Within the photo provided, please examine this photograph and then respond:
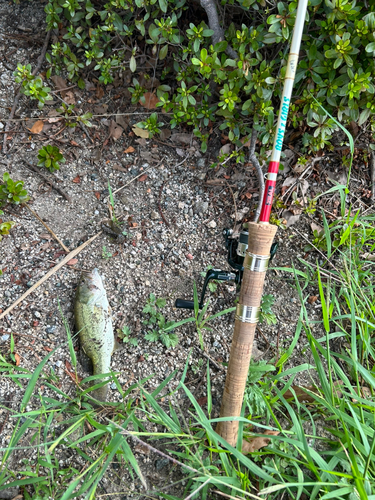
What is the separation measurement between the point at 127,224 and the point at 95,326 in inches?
30.6

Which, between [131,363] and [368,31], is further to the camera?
[131,363]

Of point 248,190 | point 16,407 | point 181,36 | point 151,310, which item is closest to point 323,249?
point 248,190

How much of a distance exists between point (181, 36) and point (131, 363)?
2254mm

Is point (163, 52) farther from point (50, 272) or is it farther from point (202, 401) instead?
point (202, 401)

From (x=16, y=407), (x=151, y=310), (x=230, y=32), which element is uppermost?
(x=230, y=32)

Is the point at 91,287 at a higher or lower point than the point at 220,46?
lower

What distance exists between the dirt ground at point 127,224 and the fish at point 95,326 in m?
0.09

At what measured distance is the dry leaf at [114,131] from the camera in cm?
268

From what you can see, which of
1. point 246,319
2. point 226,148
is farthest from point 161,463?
point 226,148

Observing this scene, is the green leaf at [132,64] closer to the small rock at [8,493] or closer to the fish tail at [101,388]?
the fish tail at [101,388]

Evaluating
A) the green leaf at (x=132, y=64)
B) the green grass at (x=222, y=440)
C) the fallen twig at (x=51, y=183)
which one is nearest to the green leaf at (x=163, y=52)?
the green leaf at (x=132, y=64)

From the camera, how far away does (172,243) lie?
8.38 feet

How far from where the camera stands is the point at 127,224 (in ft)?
8.41

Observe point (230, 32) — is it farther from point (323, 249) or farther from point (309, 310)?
point (309, 310)
